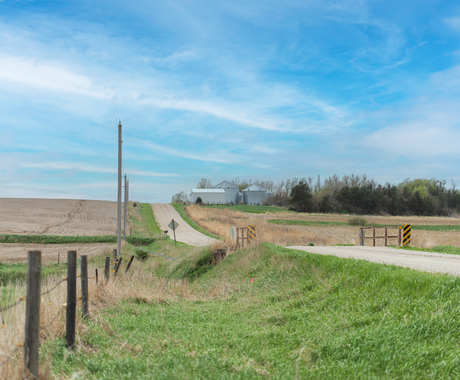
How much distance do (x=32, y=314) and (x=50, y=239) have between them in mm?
32420

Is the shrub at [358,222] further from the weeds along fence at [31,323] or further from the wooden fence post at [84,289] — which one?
the weeds along fence at [31,323]

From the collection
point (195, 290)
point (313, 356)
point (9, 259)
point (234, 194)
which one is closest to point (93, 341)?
point (313, 356)

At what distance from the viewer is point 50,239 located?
108 ft

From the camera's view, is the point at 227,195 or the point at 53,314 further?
the point at 227,195

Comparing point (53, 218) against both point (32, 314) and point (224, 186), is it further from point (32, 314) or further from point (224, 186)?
point (224, 186)

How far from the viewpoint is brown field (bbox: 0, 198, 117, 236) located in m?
39.5

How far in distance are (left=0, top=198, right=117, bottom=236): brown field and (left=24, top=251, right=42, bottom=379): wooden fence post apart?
36554 mm

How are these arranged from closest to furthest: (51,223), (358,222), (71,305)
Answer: (71,305)
(51,223)
(358,222)

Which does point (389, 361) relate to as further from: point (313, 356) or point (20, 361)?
point (20, 361)

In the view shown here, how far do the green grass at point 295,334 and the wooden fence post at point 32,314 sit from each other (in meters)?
0.52

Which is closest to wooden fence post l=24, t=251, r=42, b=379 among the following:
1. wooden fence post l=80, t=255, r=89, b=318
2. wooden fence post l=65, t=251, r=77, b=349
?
wooden fence post l=65, t=251, r=77, b=349

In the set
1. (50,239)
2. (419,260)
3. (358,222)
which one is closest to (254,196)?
(358,222)

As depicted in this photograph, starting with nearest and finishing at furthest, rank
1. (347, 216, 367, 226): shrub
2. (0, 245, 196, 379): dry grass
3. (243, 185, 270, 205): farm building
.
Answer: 1. (0, 245, 196, 379): dry grass
2. (347, 216, 367, 226): shrub
3. (243, 185, 270, 205): farm building

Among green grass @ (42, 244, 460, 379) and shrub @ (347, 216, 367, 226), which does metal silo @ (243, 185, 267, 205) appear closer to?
shrub @ (347, 216, 367, 226)
